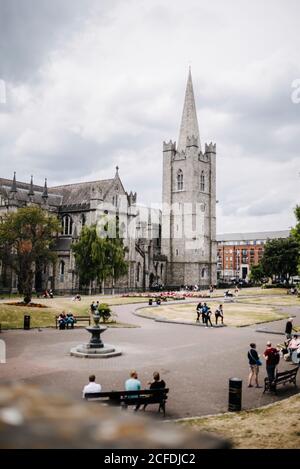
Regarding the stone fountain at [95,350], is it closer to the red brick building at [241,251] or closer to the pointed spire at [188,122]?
the pointed spire at [188,122]

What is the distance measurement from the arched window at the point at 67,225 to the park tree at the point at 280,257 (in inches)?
1640

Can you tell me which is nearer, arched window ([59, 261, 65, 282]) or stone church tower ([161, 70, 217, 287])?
arched window ([59, 261, 65, 282])

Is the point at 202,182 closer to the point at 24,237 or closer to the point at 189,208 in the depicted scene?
the point at 189,208

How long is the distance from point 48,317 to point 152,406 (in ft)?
69.8

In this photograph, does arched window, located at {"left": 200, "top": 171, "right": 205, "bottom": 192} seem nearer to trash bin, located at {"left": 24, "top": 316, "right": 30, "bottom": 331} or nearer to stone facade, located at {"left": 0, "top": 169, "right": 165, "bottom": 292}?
stone facade, located at {"left": 0, "top": 169, "right": 165, "bottom": 292}

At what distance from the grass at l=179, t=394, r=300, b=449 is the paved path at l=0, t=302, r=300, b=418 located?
0.79 meters

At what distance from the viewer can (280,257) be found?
87.2 metres

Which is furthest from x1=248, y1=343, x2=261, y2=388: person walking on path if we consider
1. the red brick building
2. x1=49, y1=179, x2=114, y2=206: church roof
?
the red brick building

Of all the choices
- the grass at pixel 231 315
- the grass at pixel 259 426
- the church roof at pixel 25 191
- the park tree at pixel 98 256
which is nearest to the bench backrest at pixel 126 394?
the grass at pixel 259 426

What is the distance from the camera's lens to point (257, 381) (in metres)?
15.5

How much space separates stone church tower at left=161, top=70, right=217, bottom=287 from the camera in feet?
291

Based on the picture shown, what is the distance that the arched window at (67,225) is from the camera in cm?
7766

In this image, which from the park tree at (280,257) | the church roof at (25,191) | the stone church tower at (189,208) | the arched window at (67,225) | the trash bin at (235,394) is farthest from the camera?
the stone church tower at (189,208)

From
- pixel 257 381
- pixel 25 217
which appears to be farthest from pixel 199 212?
pixel 257 381
